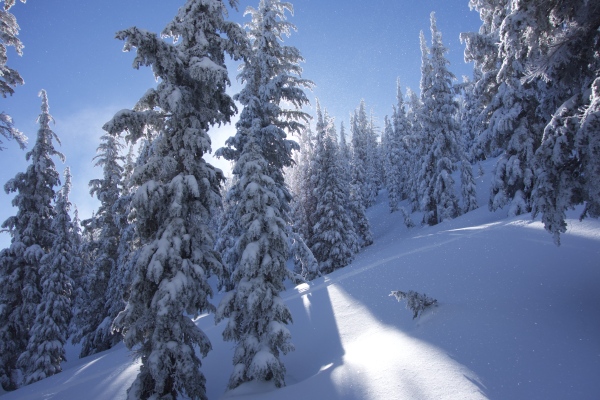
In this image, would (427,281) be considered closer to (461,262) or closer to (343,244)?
(461,262)

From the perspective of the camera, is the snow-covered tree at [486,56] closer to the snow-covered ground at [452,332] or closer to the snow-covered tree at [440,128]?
the snow-covered ground at [452,332]

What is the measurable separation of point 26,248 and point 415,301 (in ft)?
72.6

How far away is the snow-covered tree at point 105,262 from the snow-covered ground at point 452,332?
965cm

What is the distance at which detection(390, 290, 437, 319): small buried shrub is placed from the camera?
8.22 metres

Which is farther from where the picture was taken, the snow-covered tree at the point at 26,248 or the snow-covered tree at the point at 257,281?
the snow-covered tree at the point at 26,248

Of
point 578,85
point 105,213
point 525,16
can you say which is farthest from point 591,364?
point 105,213

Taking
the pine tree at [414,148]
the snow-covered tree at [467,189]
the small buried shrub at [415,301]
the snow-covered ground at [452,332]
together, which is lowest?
the snow-covered ground at [452,332]

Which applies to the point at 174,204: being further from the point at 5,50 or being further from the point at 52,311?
the point at 52,311

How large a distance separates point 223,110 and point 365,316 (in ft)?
25.9

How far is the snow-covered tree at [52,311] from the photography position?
18969mm

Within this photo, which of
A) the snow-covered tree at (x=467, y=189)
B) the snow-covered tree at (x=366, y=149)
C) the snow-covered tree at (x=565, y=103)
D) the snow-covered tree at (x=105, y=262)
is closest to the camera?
the snow-covered tree at (x=565, y=103)

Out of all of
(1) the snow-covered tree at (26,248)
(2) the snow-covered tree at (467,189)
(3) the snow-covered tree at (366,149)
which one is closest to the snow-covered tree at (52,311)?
(1) the snow-covered tree at (26,248)

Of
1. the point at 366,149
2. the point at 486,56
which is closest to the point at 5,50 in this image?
the point at 486,56

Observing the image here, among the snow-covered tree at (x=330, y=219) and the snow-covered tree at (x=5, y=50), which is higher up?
the snow-covered tree at (x=5, y=50)
